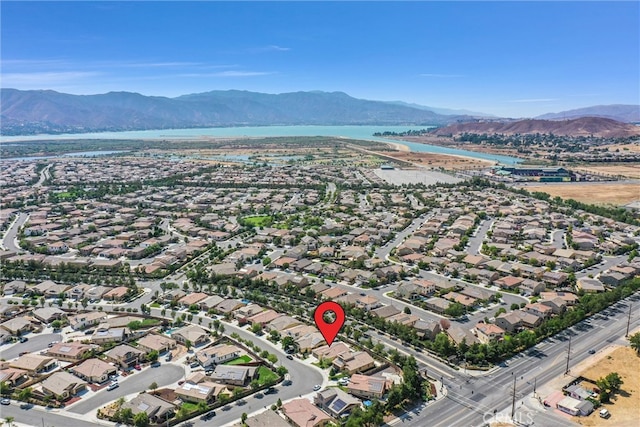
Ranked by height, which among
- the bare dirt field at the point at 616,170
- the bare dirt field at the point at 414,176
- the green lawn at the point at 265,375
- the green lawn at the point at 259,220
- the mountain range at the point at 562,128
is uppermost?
the mountain range at the point at 562,128

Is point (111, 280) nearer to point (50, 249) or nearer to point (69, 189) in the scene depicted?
point (50, 249)

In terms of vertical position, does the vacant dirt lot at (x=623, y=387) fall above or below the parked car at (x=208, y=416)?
above

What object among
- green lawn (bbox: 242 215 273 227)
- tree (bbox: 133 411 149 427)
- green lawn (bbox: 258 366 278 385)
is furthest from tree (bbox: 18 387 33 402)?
green lawn (bbox: 242 215 273 227)

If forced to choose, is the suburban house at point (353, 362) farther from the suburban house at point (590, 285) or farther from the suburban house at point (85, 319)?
the suburban house at point (590, 285)

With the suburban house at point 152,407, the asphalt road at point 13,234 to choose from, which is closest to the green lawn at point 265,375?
the suburban house at point 152,407

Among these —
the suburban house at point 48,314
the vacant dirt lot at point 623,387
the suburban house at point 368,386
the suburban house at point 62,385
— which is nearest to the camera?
the vacant dirt lot at point 623,387

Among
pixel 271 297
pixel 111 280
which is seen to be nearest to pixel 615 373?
pixel 271 297

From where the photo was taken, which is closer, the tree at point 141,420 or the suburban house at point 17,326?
the tree at point 141,420
